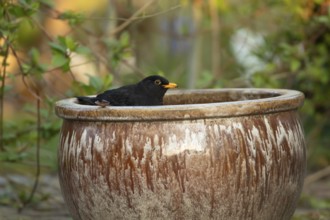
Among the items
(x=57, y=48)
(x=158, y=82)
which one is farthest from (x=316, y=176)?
(x=57, y=48)

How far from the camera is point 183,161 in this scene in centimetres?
306

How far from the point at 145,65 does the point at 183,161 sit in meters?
3.55

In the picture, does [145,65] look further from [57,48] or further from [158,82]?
[57,48]

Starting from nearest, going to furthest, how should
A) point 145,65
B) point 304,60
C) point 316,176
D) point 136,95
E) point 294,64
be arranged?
point 136,95 < point 294,64 < point 304,60 < point 316,176 < point 145,65

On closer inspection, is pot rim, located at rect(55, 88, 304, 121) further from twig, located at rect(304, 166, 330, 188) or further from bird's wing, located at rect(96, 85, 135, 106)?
twig, located at rect(304, 166, 330, 188)

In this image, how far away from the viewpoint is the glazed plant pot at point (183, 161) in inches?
121

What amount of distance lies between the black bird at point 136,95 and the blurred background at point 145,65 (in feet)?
1.07

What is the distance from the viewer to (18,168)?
5.90 metres

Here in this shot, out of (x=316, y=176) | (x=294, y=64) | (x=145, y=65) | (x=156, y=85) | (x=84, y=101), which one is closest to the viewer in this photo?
(x=84, y=101)

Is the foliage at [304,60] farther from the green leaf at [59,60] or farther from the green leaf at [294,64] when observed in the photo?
the green leaf at [59,60]

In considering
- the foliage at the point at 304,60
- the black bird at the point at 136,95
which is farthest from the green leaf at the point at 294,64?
the black bird at the point at 136,95

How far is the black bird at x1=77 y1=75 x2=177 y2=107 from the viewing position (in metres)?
3.68

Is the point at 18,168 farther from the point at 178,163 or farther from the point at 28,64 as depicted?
the point at 178,163

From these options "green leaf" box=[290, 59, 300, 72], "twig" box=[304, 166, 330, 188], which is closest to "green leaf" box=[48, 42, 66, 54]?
→ "green leaf" box=[290, 59, 300, 72]
